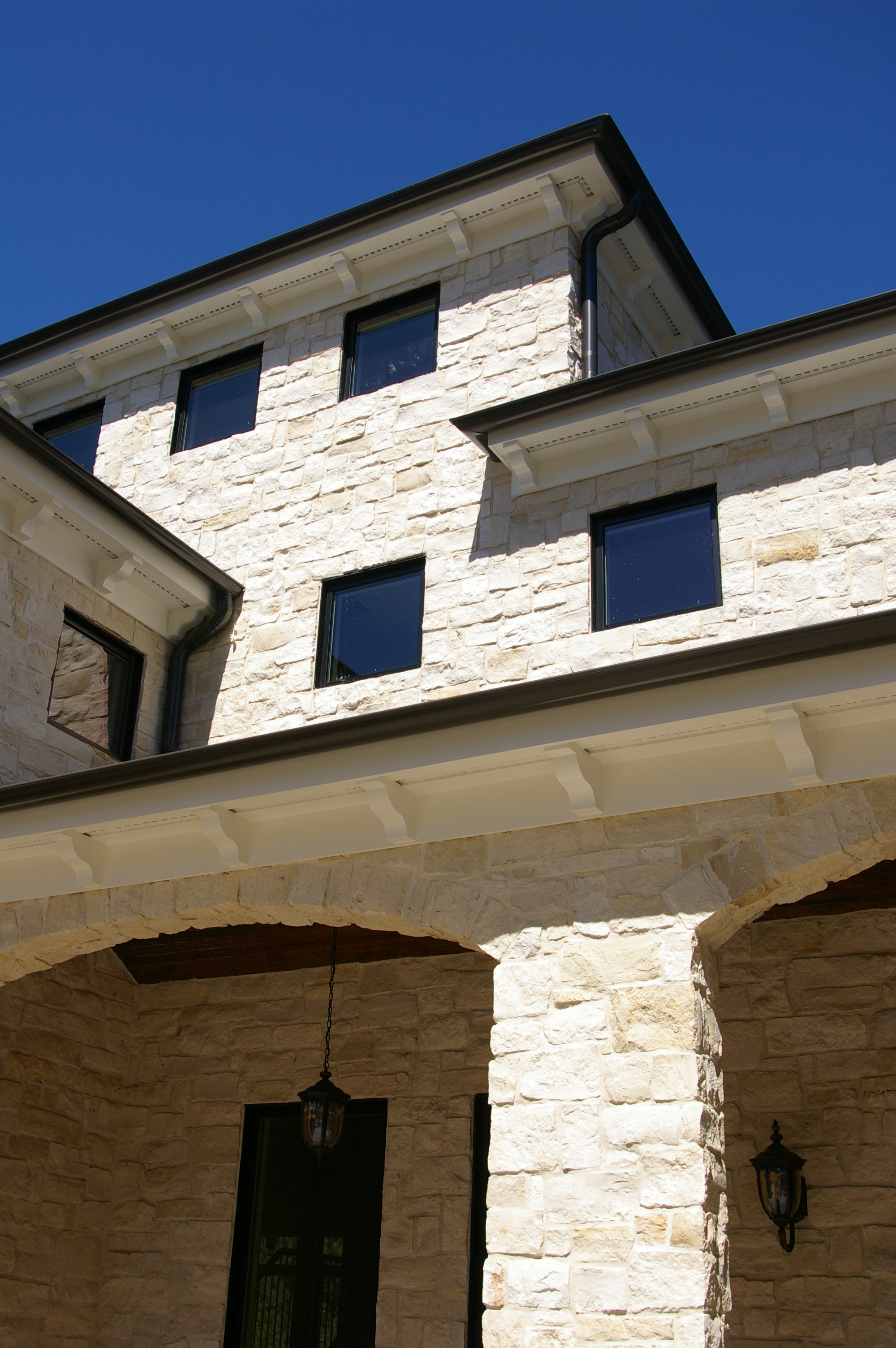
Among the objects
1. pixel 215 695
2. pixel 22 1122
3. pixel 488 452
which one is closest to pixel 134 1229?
pixel 22 1122

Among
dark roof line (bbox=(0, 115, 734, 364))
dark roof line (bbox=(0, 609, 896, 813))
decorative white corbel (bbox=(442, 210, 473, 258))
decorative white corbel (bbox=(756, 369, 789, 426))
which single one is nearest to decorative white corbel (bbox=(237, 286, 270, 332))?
dark roof line (bbox=(0, 115, 734, 364))

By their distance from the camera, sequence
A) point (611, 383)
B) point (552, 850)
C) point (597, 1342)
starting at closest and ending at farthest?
point (597, 1342)
point (552, 850)
point (611, 383)

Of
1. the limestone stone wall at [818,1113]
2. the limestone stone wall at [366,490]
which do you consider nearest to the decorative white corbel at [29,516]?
the limestone stone wall at [366,490]

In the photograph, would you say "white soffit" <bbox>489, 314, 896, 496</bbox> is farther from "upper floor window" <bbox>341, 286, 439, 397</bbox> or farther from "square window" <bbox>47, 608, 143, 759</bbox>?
"square window" <bbox>47, 608, 143, 759</bbox>

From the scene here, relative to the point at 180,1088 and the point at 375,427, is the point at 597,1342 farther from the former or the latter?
the point at 375,427

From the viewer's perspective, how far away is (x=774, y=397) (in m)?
8.49

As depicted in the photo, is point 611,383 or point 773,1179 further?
point 611,383

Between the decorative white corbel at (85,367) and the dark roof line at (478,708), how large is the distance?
6.82 m

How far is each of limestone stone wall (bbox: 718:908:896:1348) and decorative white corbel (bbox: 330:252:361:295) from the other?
22.4ft

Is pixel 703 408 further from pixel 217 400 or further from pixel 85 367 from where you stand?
pixel 85 367

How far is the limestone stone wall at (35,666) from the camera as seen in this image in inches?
348

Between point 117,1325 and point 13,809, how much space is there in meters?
4.77

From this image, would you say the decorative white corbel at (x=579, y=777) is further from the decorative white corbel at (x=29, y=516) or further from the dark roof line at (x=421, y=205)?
the dark roof line at (x=421, y=205)

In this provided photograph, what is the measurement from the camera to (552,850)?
5.89 metres
